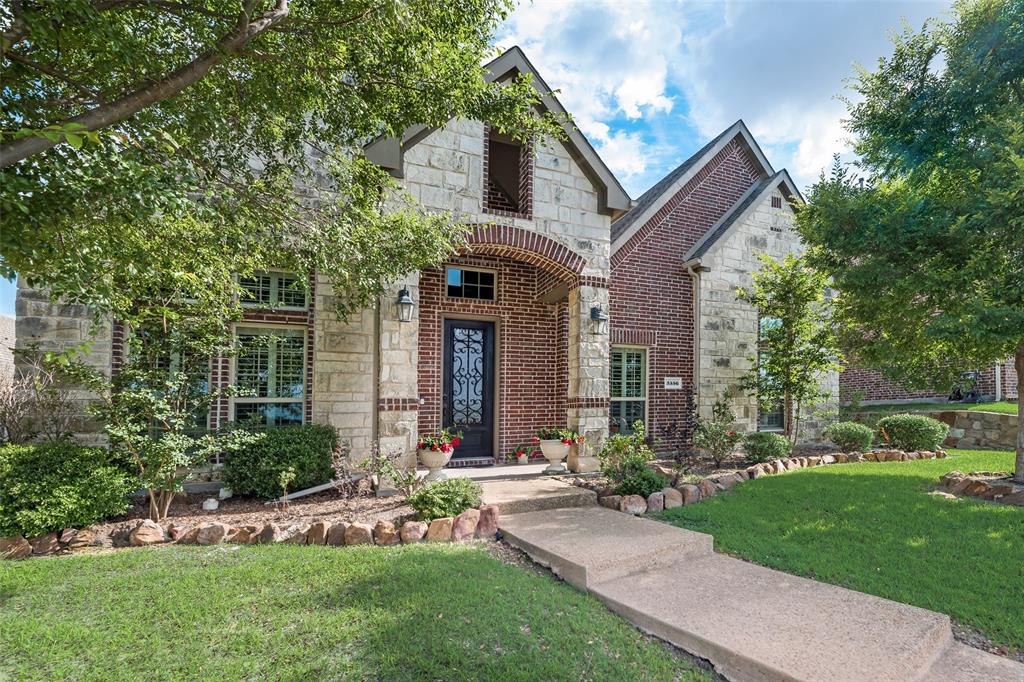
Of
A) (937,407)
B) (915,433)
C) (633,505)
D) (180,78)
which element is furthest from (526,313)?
(937,407)

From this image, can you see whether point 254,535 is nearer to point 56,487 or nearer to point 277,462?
point 277,462

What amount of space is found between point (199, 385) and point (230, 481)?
4.07ft

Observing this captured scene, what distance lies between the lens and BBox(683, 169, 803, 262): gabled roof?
10695mm

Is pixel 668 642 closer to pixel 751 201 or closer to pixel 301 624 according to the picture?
pixel 301 624

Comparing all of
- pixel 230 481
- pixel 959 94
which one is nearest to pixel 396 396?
pixel 230 481

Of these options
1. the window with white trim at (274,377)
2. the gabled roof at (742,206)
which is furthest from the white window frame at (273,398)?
the gabled roof at (742,206)

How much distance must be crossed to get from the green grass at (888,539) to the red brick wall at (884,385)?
7.50 meters

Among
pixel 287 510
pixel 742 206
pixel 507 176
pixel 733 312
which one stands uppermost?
pixel 742 206

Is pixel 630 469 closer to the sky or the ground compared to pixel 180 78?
closer to the ground

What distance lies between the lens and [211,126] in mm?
4410

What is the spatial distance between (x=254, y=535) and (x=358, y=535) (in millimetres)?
974

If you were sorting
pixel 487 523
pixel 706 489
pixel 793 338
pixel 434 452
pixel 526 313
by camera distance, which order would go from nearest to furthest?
pixel 487 523, pixel 706 489, pixel 434 452, pixel 526 313, pixel 793 338

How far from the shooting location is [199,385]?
18.4 ft

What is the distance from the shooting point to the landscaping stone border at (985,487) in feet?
19.8
